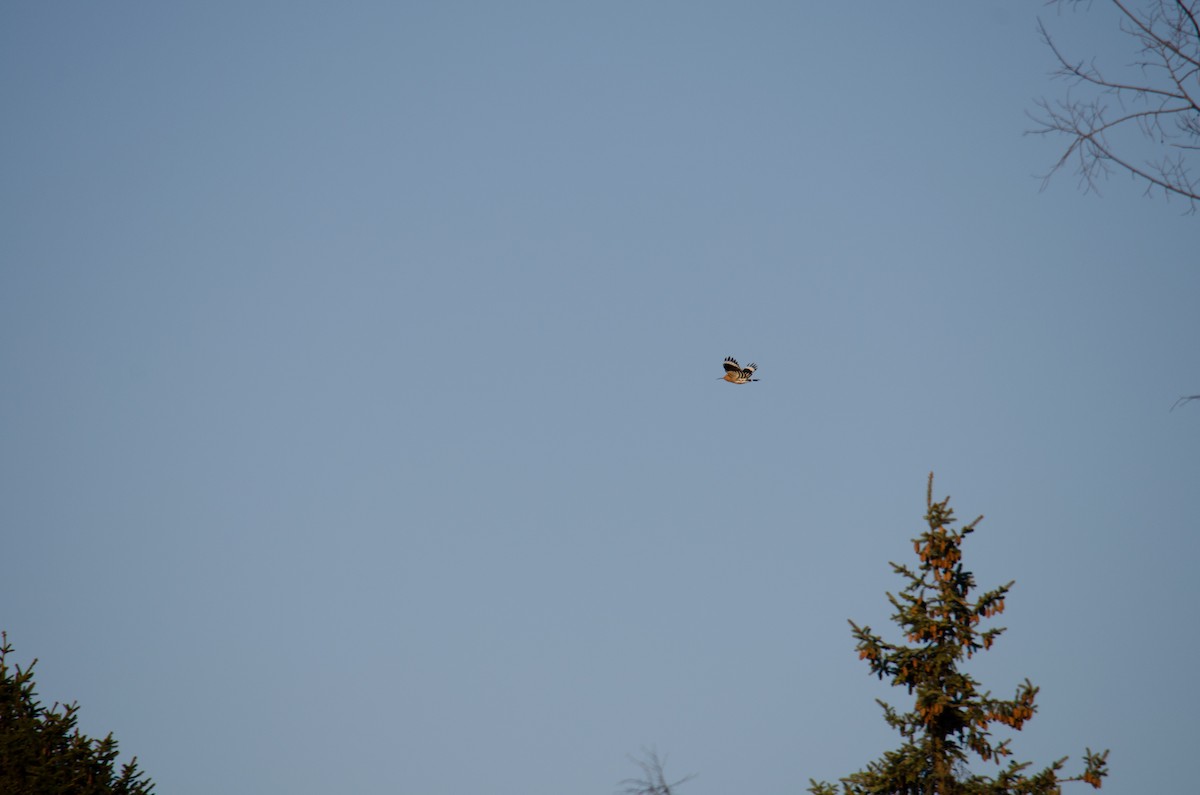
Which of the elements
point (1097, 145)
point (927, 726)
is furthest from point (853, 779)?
point (1097, 145)

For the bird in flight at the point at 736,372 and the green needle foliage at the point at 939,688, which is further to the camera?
the bird in flight at the point at 736,372

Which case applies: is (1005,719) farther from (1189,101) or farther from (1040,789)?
(1189,101)

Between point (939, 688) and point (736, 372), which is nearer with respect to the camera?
point (939, 688)

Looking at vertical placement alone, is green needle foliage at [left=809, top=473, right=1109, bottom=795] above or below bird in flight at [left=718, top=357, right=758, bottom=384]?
below

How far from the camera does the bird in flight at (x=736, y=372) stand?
26.3 meters

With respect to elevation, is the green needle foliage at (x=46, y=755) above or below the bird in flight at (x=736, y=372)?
below

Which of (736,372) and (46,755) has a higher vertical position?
(736,372)

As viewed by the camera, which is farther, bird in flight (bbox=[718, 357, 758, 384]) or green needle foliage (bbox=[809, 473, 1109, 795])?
bird in flight (bbox=[718, 357, 758, 384])

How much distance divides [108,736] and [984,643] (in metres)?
13.5

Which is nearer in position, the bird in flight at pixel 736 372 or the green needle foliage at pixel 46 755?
the green needle foliage at pixel 46 755

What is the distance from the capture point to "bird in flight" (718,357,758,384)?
2631 centimetres

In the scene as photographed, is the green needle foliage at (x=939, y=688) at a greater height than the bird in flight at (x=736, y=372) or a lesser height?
lesser

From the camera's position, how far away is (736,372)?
26859mm

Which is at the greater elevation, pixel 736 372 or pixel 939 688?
pixel 736 372
